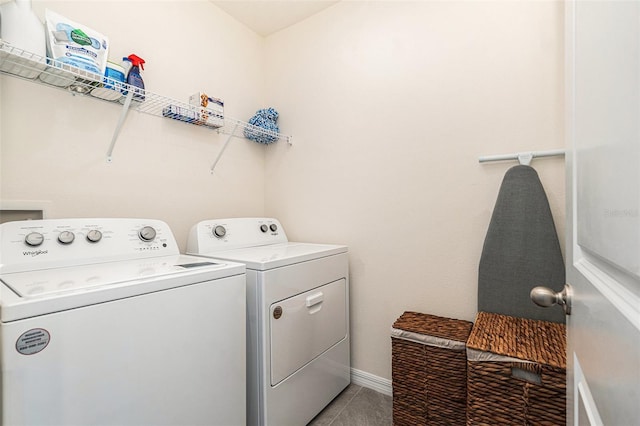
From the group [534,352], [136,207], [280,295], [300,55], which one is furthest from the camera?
[300,55]

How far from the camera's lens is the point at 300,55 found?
2.20 metres

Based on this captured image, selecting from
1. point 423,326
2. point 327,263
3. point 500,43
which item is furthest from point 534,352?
point 500,43

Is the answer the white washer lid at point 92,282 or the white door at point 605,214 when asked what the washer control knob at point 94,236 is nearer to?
the white washer lid at point 92,282

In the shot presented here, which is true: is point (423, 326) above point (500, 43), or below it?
below

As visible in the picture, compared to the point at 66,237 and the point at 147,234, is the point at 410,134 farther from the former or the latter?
the point at 66,237

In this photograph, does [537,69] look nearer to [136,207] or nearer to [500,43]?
[500,43]

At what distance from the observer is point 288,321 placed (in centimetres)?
139

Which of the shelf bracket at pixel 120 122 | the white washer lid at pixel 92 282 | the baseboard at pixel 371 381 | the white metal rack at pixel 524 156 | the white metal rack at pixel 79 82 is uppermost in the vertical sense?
the white metal rack at pixel 79 82

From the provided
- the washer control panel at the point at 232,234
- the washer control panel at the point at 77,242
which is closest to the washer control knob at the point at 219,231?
the washer control panel at the point at 232,234

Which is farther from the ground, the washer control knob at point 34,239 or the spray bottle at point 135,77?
the spray bottle at point 135,77

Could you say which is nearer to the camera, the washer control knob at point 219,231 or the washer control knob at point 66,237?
the washer control knob at point 66,237

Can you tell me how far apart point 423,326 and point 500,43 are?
146cm

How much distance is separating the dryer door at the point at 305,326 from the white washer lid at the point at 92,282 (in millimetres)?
349

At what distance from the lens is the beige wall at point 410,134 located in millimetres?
1435
